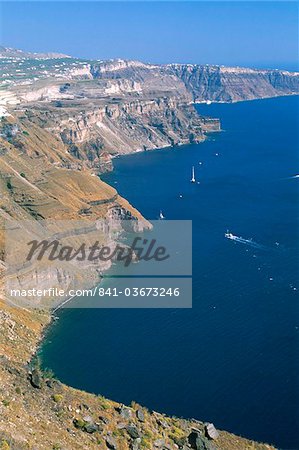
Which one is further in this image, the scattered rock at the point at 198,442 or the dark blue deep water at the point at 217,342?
the dark blue deep water at the point at 217,342

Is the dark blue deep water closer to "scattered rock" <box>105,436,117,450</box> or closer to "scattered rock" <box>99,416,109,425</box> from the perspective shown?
"scattered rock" <box>99,416,109,425</box>

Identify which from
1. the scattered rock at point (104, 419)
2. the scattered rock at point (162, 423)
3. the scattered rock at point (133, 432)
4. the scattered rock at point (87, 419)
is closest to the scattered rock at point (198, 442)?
the scattered rock at point (162, 423)

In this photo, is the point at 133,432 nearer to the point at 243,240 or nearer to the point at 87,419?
the point at 87,419

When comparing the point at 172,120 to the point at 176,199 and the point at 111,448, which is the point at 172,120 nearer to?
the point at 176,199

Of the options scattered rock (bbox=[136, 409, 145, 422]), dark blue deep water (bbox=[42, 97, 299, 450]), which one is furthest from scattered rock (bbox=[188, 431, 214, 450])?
dark blue deep water (bbox=[42, 97, 299, 450])

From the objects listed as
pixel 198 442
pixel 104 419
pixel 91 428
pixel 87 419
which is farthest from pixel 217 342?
pixel 91 428

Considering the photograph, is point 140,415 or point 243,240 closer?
point 140,415

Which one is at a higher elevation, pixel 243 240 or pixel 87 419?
pixel 87 419

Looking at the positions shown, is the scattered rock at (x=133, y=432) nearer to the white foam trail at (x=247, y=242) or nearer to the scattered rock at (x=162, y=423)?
the scattered rock at (x=162, y=423)

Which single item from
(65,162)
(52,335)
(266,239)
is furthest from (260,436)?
(65,162)
